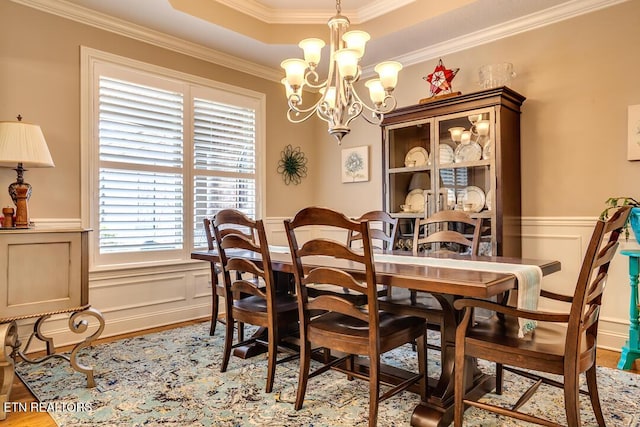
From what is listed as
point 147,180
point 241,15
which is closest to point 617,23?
point 241,15

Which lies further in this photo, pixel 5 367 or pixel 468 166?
pixel 468 166

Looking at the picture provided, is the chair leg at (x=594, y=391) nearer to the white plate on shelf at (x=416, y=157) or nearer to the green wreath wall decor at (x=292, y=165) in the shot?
the white plate on shelf at (x=416, y=157)

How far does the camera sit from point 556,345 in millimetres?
1621

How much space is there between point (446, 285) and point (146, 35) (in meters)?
3.40

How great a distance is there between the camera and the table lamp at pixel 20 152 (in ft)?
7.91

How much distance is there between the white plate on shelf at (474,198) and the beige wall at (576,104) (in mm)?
417

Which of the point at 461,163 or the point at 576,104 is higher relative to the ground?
the point at 576,104

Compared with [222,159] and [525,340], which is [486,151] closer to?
[525,340]

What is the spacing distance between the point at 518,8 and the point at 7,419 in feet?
14.1

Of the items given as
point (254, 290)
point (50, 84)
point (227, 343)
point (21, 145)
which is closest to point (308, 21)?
point (50, 84)

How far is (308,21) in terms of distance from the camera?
3848 mm

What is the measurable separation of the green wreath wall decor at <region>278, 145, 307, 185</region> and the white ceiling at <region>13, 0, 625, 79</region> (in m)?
1.01

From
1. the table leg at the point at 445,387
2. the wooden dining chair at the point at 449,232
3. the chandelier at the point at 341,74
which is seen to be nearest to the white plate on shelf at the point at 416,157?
the wooden dining chair at the point at 449,232

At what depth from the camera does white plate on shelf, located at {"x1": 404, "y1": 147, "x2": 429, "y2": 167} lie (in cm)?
366
